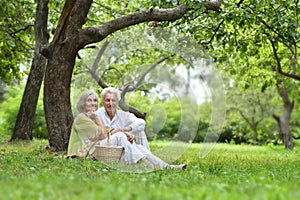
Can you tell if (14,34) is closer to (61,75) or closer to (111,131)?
(61,75)

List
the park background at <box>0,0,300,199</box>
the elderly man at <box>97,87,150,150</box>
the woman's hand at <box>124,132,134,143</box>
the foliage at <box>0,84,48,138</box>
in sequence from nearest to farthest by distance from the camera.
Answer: the park background at <box>0,0,300,199</box> → the woman's hand at <box>124,132,134,143</box> → the elderly man at <box>97,87,150,150</box> → the foliage at <box>0,84,48,138</box>

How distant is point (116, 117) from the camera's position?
9055 mm

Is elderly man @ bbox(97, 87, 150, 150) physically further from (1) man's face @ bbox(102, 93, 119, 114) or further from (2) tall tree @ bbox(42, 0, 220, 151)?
(2) tall tree @ bbox(42, 0, 220, 151)

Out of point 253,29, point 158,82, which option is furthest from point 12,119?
point 158,82

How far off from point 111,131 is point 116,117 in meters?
0.42

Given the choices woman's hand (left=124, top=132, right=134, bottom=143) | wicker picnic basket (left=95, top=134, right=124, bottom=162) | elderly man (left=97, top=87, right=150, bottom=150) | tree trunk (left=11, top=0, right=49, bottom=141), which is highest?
tree trunk (left=11, top=0, right=49, bottom=141)

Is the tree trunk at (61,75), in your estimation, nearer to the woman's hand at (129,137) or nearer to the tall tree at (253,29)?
the tall tree at (253,29)

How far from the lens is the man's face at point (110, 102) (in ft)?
29.6

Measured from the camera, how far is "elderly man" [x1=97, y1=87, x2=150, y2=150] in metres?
8.87

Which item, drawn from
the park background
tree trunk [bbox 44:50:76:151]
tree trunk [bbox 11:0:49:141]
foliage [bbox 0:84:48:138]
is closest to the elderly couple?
the park background

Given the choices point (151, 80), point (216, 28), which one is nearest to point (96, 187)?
point (151, 80)

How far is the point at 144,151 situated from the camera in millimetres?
8508

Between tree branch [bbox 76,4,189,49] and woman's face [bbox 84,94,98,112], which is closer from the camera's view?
woman's face [bbox 84,94,98,112]

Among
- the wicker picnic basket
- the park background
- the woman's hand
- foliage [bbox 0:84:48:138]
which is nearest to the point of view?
the park background
